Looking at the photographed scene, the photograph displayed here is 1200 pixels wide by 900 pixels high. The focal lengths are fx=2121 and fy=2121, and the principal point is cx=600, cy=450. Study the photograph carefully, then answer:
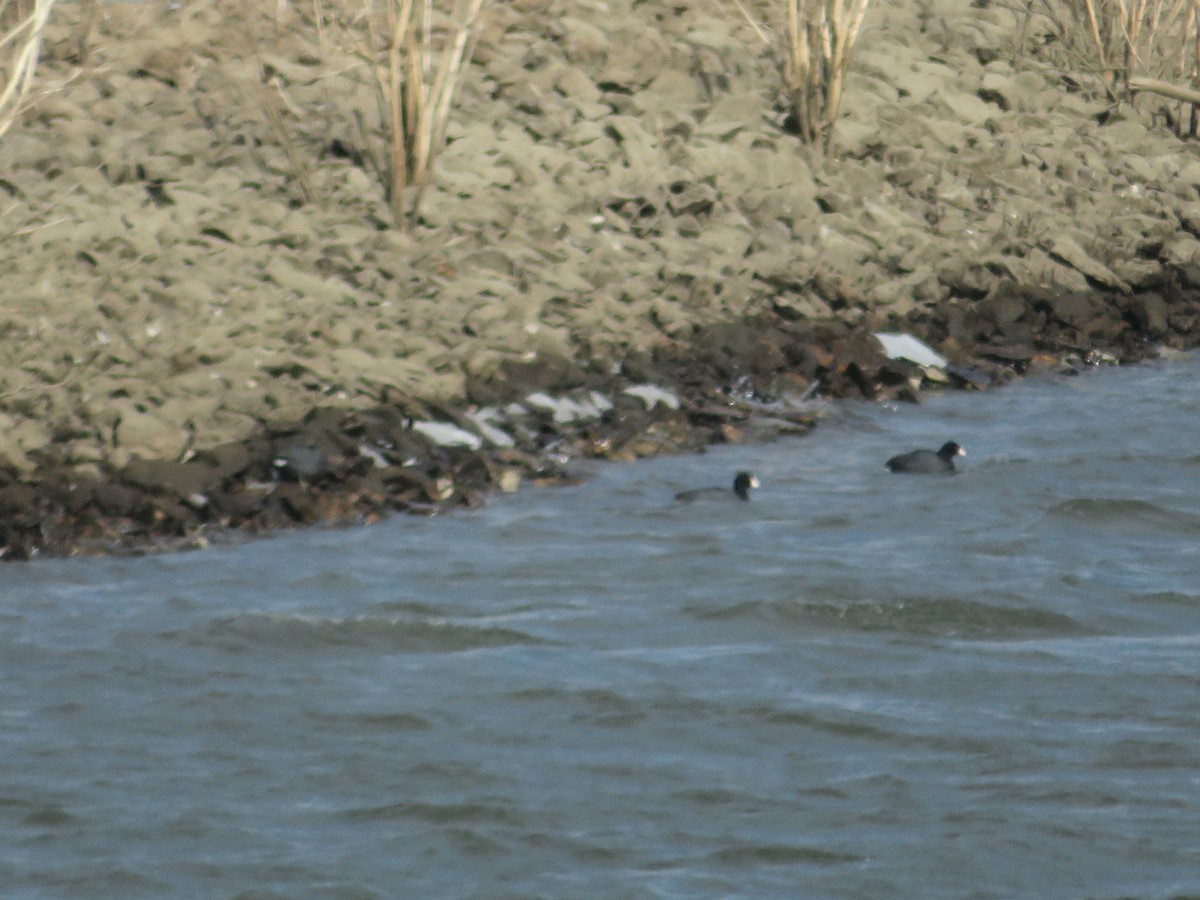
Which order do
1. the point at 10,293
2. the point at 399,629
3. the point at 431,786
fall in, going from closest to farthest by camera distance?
the point at 431,786 → the point at 399,629 → the point at 10,293

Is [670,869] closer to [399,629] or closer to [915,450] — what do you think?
[399,629]

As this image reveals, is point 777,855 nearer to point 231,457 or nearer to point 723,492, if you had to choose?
point 723,492

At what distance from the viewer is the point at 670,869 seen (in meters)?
3.85

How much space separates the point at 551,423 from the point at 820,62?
269 centimetres

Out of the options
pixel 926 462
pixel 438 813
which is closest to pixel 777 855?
pixel 438 813

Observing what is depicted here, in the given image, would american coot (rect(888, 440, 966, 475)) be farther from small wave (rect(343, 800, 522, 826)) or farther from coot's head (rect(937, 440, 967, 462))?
small wave (rect(343, 800, 522, 826))

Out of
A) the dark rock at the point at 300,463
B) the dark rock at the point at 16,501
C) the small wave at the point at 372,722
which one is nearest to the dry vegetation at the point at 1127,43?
the dark rock at the point at 300,463

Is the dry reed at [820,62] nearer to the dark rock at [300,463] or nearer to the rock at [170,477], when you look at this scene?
the dark rock at [300,463]

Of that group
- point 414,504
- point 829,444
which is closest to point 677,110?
point 829,444

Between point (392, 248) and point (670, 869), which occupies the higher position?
point (392, 248)

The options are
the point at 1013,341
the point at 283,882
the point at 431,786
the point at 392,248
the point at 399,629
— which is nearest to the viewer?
the point at 283,882

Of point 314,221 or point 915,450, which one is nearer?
point 915,450

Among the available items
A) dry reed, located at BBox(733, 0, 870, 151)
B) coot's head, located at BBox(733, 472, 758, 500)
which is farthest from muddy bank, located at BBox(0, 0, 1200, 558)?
coot's head, located at BBox(733, 472, 758, 500)

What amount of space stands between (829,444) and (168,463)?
Result: 2.22 m
